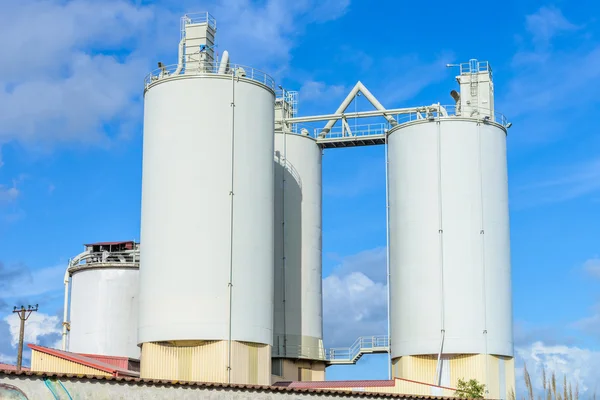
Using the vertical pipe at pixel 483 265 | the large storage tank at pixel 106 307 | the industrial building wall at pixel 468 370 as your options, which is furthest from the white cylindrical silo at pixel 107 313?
the vertical pipe at pixel 483 265

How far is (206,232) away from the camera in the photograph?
39.1m

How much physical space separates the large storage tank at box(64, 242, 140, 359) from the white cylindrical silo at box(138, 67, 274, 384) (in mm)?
12645

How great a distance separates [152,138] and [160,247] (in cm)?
480

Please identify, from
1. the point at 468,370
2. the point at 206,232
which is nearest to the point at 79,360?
the point at 206,232

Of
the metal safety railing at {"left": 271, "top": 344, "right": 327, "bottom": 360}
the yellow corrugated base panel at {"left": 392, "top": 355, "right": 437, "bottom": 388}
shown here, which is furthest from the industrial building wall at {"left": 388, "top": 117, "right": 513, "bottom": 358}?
the metal safety railing at {"left": 271, "top": 344, "right": 327, "bottom": 360}

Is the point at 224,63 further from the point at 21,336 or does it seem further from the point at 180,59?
the point at 21,336

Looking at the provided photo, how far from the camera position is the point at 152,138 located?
4103cm

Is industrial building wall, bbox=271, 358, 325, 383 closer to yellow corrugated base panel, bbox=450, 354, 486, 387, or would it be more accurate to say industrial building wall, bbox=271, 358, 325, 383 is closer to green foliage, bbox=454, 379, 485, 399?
yellow corrugated base panel, bbox=450, 354, 486, 387

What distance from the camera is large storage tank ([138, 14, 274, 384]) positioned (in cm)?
3844

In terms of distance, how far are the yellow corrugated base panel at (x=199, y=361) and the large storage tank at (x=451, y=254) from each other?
971 centimetres

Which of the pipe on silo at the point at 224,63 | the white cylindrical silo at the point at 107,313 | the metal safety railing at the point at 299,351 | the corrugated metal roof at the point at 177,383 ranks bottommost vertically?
the corrugated metal roof at the point at 177,383

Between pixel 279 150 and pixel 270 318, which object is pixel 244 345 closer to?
pixel 270 318

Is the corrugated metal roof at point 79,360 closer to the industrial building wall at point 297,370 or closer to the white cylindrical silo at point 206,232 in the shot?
the white cylindrical silo at point 206,232

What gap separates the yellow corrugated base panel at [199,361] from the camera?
38.0m
